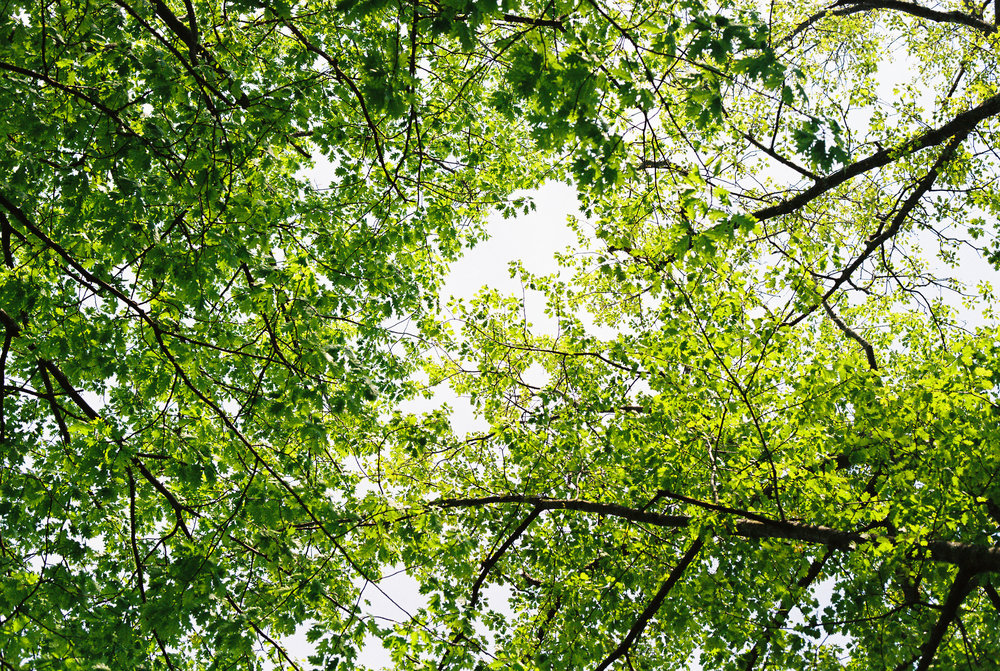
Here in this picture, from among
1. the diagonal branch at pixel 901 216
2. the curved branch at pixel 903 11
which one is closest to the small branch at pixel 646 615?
the diagonal branch at pixel 901 216

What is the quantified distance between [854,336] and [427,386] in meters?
6.61

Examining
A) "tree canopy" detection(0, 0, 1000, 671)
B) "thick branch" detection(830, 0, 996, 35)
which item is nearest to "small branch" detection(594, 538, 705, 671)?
"tree canopy" detection(0, 0, 1000, 671)

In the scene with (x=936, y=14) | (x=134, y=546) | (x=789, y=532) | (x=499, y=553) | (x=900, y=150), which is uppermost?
(x=936, y=14)

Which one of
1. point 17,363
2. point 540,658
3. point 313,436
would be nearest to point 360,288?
point 313,436

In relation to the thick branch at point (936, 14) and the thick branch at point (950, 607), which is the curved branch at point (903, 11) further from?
the thick branch at point (950, 607)

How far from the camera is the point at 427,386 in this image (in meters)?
10.8

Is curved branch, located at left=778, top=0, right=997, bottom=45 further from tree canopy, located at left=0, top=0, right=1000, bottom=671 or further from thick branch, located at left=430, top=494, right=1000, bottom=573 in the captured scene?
thick branch, located at left=430, top=494, right=1000, bottom=573

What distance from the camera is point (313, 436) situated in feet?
20.0

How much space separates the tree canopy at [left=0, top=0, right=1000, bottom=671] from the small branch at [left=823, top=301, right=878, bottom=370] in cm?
27

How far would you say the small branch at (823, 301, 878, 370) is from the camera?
10.6m

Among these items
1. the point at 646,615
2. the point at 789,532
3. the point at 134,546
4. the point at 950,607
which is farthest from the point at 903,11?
the point at 134,546

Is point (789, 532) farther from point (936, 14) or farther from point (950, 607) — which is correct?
point (936, 14)

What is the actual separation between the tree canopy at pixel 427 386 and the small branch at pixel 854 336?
272 millimetres

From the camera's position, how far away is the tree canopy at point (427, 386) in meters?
5.36
